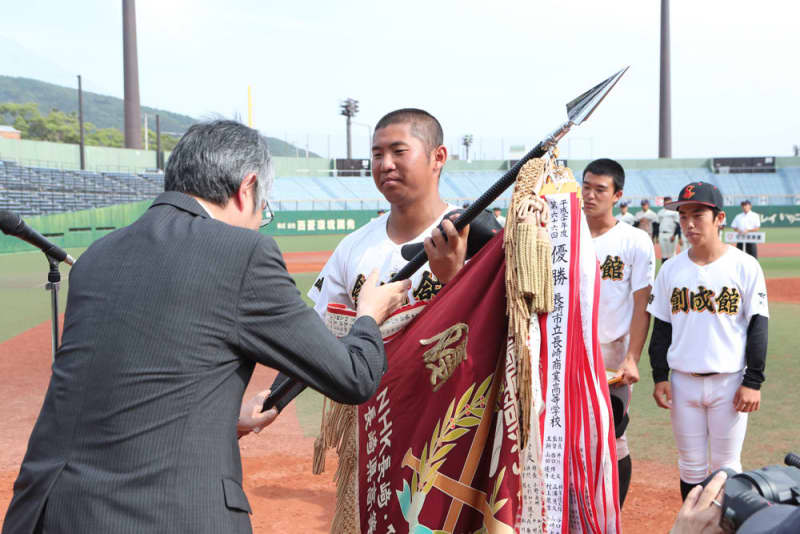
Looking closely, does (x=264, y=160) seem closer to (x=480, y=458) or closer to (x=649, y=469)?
(x=480, y=458)

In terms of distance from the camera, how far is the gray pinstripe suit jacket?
5.45 feet

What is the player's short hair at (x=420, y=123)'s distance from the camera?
3014 millimetres

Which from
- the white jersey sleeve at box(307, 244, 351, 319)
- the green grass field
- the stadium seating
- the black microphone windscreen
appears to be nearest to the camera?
the white jersey sleeve at box(307, 244, 351, 319)

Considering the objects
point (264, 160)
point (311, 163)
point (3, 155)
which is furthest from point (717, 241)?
point (311, 163)

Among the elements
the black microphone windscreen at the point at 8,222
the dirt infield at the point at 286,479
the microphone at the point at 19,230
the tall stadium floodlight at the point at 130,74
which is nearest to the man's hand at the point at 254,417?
the microphone at the point at 19,230

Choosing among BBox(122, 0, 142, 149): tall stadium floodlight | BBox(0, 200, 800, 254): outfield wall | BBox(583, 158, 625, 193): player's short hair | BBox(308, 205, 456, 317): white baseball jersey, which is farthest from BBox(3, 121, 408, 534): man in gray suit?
BBox(122, 0, 142, 149): tall stadium floodlight

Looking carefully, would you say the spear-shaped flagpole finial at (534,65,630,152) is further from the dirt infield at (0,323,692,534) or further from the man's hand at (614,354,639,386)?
the dirt infield at (0,323,692,534)

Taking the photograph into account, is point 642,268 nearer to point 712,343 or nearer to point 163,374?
point 712,343

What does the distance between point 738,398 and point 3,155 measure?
44211mm

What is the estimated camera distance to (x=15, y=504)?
176 cm

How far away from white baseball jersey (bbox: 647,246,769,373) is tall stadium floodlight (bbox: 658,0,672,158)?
170 feet

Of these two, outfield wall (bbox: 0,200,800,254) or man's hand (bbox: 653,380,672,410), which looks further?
outfield wall (bbox: 0,200,800,254)

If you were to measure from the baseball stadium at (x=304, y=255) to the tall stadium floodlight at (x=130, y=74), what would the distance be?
0.11 m

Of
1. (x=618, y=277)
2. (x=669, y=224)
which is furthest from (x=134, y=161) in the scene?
(x=618, y=277)
